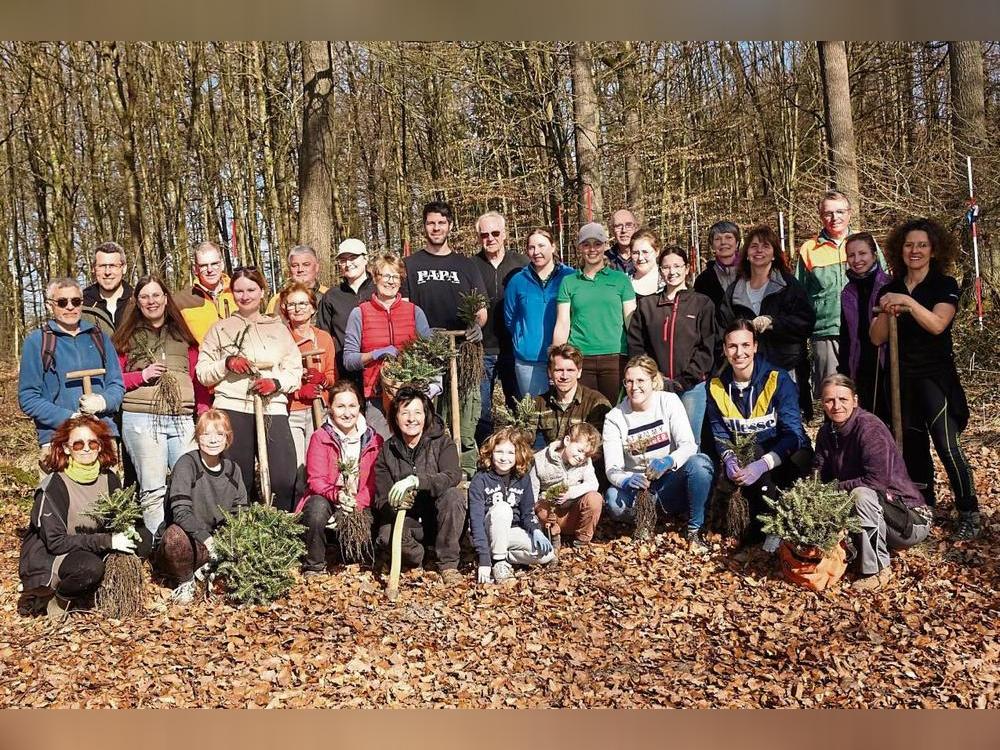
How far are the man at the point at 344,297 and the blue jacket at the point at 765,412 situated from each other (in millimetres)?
2466

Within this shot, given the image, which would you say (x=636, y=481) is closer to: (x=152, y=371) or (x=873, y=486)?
(x=873, y=486)

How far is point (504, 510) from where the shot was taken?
5.49m

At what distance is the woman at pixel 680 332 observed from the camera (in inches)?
236

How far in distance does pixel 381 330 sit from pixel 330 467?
1.00 metres

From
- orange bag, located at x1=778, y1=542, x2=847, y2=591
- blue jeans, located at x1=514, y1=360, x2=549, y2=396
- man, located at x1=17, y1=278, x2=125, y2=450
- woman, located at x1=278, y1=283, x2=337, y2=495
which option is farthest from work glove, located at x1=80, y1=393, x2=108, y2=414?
orange bag, located at x1=778, y1=542, x2=847, y2=591

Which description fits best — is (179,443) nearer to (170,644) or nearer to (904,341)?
(170,644)

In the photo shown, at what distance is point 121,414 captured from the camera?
587 cm

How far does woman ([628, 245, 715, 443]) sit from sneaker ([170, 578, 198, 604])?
10.7 ft

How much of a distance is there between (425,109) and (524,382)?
7.22 meters

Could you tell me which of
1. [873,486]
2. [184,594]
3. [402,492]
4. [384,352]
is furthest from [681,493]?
[184,594]

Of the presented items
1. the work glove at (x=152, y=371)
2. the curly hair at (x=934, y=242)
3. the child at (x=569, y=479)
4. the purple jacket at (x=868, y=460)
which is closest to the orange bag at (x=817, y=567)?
the purple jacket at (x=868, y=460)

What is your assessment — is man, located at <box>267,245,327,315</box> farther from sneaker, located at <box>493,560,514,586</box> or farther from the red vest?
sneaker, located at <box>493,560,514,586</box>

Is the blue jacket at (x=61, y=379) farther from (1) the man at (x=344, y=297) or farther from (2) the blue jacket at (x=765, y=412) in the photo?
(2) the blue jacket at (x=765, y=412)
